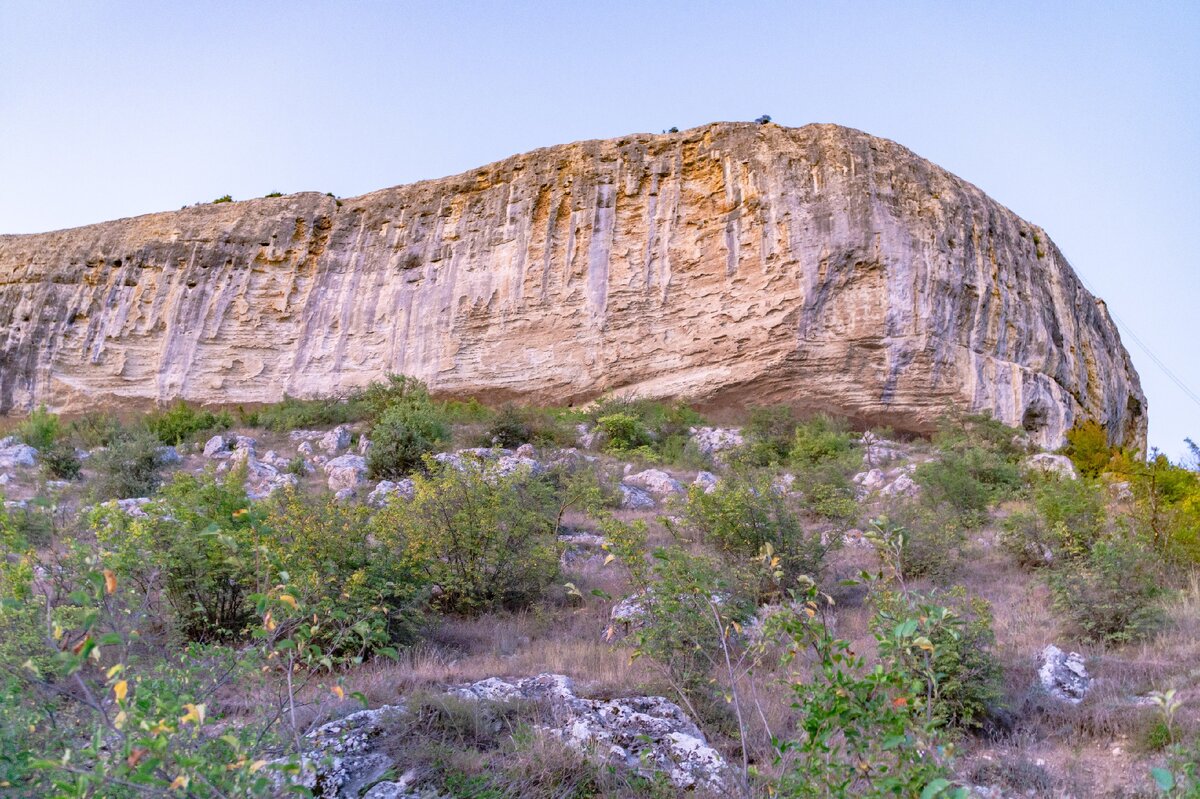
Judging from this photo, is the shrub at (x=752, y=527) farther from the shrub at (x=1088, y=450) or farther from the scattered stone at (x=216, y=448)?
the scattered stone at (x=216, y=448)

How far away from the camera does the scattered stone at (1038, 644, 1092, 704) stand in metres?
3.99

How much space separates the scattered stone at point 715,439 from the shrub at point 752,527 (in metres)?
6.30

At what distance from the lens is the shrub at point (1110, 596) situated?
4.75 metres

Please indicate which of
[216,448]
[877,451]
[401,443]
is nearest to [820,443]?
[877,451]

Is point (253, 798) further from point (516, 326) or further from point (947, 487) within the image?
point (516, 326)

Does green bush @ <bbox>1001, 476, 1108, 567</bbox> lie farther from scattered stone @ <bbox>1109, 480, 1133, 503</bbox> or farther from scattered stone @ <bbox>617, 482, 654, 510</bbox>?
scattered stone @ <bbox>617, 482, 654, 510</bbox>

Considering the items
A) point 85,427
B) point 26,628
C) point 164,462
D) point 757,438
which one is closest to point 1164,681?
point 26,628

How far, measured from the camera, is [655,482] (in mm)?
10945

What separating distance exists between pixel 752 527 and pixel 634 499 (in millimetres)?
3330

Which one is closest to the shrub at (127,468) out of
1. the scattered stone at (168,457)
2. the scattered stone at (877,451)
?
the scattered stone at (168,457)

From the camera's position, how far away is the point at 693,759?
311 centimetres

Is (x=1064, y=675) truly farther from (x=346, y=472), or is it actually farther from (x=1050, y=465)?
(x=1050, y=465)

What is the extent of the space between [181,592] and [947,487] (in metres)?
8.35

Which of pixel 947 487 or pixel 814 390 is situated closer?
pixel 947 487
